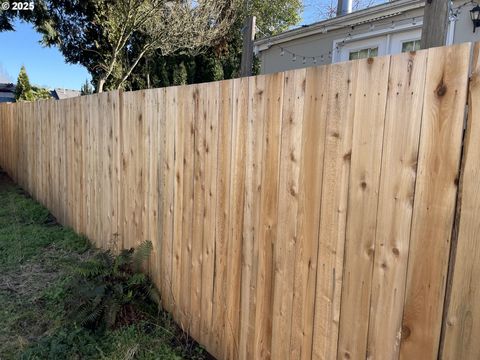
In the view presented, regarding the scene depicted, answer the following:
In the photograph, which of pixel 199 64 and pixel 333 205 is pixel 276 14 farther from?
pixel 333 205

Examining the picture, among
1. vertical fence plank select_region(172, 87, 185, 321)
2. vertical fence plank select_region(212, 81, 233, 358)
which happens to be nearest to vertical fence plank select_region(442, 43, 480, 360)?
vertical fence plank select_region(212, 81, 233, 358)

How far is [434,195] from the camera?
1.35 metres

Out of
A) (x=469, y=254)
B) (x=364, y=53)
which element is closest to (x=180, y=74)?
(x=364, y=53)

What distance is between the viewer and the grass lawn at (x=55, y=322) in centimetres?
266

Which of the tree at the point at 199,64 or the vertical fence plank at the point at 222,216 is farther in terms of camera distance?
the tree at the point at 199,64

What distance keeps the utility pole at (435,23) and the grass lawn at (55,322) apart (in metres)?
4.13

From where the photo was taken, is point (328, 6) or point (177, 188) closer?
point (177, 188)

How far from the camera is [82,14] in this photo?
14.4m

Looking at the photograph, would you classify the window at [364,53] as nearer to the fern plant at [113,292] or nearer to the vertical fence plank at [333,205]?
the fern plant at [113,292]

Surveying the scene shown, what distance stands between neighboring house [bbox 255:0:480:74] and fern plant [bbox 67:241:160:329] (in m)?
6.69

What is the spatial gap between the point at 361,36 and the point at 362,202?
806 cm

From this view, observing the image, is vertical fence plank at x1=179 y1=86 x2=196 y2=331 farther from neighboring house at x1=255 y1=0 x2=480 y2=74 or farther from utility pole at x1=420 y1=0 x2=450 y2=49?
neighboring house at x1=255 y1=0 x2=480 y2=74

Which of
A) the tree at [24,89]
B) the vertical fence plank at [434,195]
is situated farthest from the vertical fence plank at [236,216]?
the tree at [24,89]

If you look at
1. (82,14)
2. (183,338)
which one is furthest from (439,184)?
(82,14)
